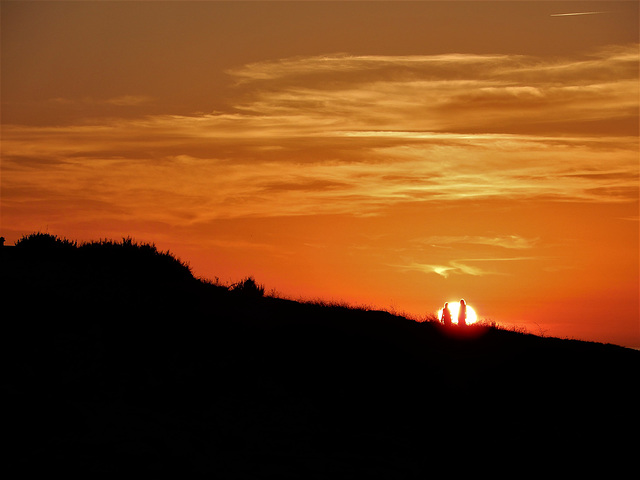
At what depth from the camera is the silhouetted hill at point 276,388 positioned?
14.3 meters

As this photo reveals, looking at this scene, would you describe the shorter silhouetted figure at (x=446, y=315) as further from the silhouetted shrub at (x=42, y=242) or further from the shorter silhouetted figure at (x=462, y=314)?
the silhouetted shrub at (x=42, y=242)

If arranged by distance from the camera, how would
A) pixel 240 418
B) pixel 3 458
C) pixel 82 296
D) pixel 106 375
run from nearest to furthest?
1. pixel 3 458
2. pixel 240 418
3. pixel 106 375
4. pixel 82 296

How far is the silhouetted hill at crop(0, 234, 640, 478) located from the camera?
46.8 ft

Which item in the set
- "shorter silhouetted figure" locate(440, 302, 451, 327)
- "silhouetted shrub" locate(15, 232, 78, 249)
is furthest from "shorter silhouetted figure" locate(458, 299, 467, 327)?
"silhouetted shrub" locate(15, 232, 78, 249)

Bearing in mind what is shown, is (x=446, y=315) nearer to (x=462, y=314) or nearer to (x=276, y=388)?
(x=462, y=314)

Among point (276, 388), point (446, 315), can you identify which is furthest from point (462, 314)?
point (276, 388)

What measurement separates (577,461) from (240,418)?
687cm

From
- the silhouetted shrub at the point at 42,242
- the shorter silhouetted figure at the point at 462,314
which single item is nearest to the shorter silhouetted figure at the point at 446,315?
the shorter silhouetted figure at the point at 462,314

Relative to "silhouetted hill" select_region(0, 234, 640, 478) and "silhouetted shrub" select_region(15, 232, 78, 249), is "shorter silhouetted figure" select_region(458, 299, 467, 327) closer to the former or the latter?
"silhouetted hill" select_region(0, 234, 640, 478)

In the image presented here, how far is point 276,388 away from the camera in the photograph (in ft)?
59.2

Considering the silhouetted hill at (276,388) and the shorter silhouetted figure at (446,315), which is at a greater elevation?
the shorter silhouetted figure at (446,315)

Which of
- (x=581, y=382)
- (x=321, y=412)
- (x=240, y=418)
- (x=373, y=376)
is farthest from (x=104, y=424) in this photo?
(x=581, y=382)

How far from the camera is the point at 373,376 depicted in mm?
19672

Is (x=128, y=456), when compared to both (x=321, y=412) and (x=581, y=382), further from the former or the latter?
(x=581, y=382)
